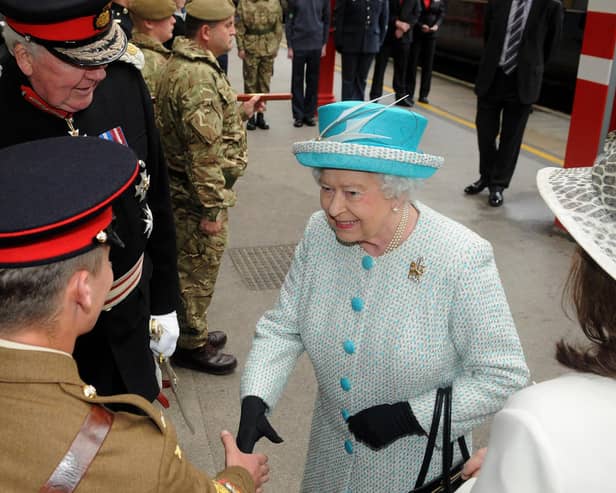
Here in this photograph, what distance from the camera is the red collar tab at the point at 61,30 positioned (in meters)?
1.98

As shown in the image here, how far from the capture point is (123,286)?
7.22 ft

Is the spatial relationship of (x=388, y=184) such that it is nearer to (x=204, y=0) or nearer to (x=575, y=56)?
(x=204, y=0)

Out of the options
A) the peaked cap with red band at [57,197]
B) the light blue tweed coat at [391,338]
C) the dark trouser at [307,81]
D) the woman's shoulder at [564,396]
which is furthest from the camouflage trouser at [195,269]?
the dark trouser at [307,81]

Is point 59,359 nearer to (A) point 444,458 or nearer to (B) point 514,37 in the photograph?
(A) point 444,458

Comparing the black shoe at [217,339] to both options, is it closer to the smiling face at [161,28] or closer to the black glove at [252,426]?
the smiling face at [161,28]

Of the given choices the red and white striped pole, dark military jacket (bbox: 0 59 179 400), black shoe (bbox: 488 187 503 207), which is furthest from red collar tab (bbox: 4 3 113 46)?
black shoe (bbox: 488 187 503 207)

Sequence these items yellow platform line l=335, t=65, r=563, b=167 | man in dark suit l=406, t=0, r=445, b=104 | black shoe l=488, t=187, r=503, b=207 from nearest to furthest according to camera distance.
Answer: black shoe l=488, t=187, r=503, b=207
yellow platform line l=335, t=65, r=563, b=167
man in dark suit l=406, t=0, r=445, b=104

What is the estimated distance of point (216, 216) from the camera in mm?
3598

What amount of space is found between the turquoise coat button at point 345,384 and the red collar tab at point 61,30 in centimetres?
122

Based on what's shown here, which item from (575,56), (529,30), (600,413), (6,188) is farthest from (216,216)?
(575,56)

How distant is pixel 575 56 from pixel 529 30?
14.4 ft

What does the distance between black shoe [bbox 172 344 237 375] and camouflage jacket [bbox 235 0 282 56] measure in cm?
555

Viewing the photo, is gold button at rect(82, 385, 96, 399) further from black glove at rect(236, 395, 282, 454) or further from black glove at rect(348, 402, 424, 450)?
black glove at rect(348, 402, 424, 450)

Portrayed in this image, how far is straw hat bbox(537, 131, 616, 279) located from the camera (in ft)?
3.75
